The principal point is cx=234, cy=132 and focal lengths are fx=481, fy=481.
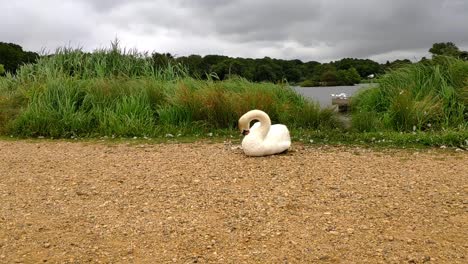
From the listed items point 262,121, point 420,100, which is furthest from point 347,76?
point 262,121

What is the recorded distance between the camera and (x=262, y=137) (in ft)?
20.6

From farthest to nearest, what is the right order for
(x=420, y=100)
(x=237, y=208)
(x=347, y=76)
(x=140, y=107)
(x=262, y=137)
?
(x=347, y=76) < (x=140, y=107) < (x=420, y=100) < (x=262, y=137) < (x=237, y=208)

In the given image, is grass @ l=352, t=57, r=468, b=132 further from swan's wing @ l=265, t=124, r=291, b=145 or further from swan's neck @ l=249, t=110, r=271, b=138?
swan's neck @ l=249, t=110, r=271, b=138

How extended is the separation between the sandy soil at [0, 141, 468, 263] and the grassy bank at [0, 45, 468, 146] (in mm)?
1838

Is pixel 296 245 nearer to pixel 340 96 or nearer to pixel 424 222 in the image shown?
pixel 424 222

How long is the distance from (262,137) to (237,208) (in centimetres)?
229

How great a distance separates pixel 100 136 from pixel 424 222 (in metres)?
5.93

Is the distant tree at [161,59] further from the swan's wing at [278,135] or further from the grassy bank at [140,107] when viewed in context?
the swan's wing at [278,135]

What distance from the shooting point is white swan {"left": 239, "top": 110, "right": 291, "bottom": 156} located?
6117 mm

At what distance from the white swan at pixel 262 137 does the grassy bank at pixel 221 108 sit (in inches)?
47.0

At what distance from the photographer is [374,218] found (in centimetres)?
379

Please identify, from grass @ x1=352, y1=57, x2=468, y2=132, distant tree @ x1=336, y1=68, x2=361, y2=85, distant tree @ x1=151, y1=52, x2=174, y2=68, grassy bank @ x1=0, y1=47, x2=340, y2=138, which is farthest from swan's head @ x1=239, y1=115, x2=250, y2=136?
distant tree @ x1=336, y1=68, x2=361, y2=85

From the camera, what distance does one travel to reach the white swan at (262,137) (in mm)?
6117

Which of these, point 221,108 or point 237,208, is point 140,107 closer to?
point 221,108
